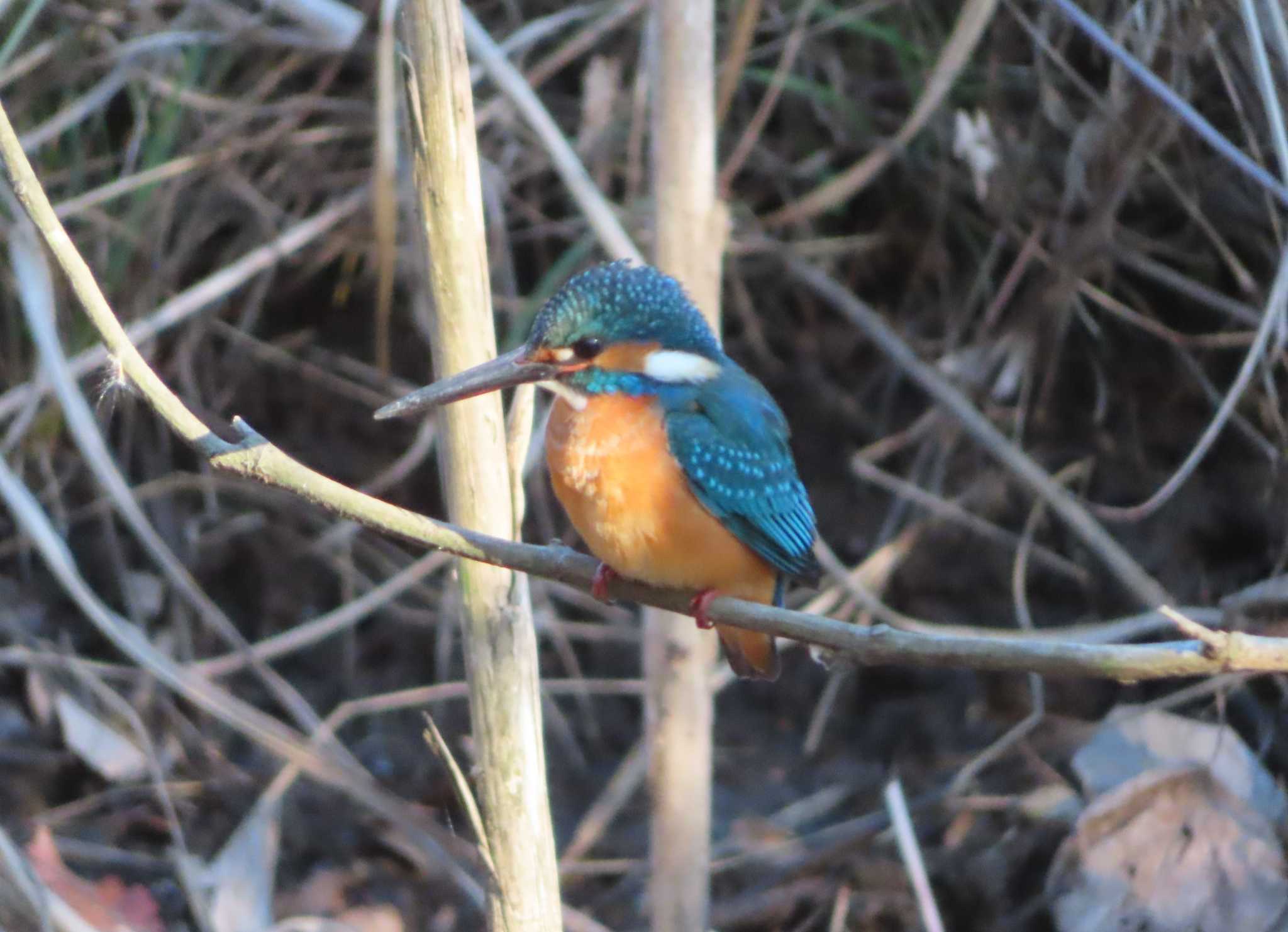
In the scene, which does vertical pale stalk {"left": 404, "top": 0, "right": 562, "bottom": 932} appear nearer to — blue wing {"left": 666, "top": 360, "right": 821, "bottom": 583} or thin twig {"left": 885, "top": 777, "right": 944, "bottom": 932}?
blue wing {"left": 666, "top": 360, "right": 821, "bottom": 583}

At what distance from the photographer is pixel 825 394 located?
3.24 m

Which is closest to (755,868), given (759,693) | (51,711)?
(759,693)

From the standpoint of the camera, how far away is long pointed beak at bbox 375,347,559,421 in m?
1.41

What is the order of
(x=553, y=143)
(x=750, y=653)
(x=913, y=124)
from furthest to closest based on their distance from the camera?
(x=913, y=124) → (x=553, y=143) → (x=750, y=653)

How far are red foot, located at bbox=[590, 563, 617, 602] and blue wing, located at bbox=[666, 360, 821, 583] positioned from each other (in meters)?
0.16

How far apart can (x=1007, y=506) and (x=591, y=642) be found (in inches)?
39.1

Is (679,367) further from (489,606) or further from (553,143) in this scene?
(553,143)

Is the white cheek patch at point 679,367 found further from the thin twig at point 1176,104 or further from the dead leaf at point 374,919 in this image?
the dead leaf at point 374,919

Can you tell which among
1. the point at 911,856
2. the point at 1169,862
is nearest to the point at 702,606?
the point at 911,856

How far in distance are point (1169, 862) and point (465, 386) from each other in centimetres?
161

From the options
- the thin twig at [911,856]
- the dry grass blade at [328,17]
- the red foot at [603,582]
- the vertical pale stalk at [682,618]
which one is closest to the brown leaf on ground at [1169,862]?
the thin twig at [911,856]

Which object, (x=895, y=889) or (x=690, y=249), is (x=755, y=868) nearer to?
(x=895, y=889)

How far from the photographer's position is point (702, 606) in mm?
1597

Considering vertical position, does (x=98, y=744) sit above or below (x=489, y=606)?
below
